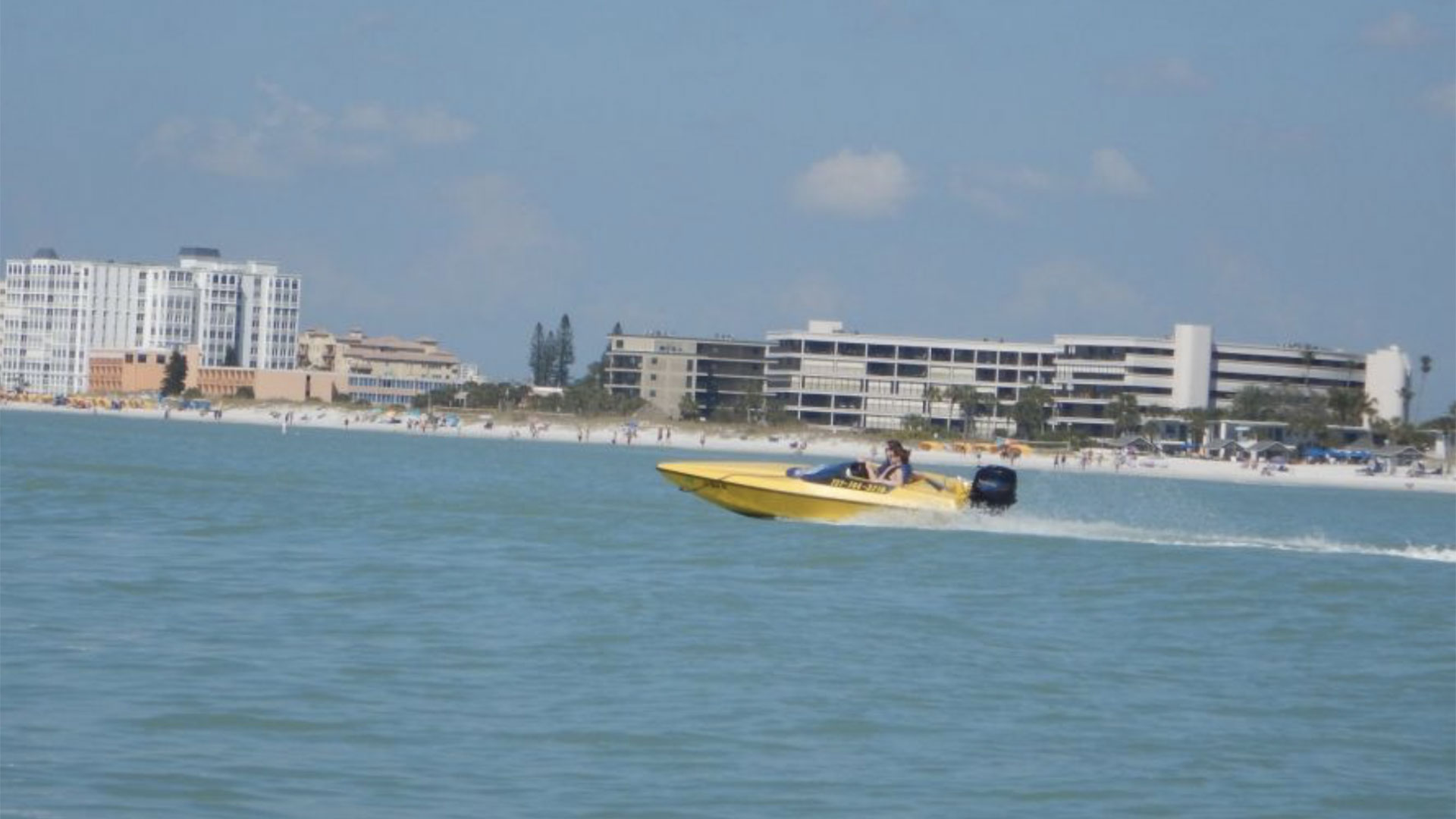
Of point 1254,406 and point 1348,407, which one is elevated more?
point 1348,407

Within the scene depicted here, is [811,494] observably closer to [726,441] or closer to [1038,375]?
[726,441]

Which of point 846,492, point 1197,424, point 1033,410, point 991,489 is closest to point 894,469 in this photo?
point 846,492

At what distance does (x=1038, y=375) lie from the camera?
152 metres

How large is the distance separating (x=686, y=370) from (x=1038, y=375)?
29674mm

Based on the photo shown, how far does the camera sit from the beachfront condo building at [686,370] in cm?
16438

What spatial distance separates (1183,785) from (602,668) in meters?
4.81

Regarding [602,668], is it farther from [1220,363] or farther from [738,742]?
[1220,363]

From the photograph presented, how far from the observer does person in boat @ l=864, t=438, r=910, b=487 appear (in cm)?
3083

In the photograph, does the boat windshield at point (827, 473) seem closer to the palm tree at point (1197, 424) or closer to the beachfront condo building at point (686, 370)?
the palm tree at point (1197, 424)

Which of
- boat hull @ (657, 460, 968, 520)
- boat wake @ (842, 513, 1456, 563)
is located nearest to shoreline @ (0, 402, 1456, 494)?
boat wake @ (842, 513, 1456, 563)

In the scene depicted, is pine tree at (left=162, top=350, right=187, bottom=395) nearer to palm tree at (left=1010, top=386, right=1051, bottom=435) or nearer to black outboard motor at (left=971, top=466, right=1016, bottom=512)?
palm tree at (left=1010, top=386, right=1051, bottom=435)

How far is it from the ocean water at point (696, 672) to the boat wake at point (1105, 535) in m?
0.22

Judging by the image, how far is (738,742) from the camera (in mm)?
12602

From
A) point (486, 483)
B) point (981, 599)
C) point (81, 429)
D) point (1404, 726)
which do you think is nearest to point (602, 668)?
point (1404, 726)
